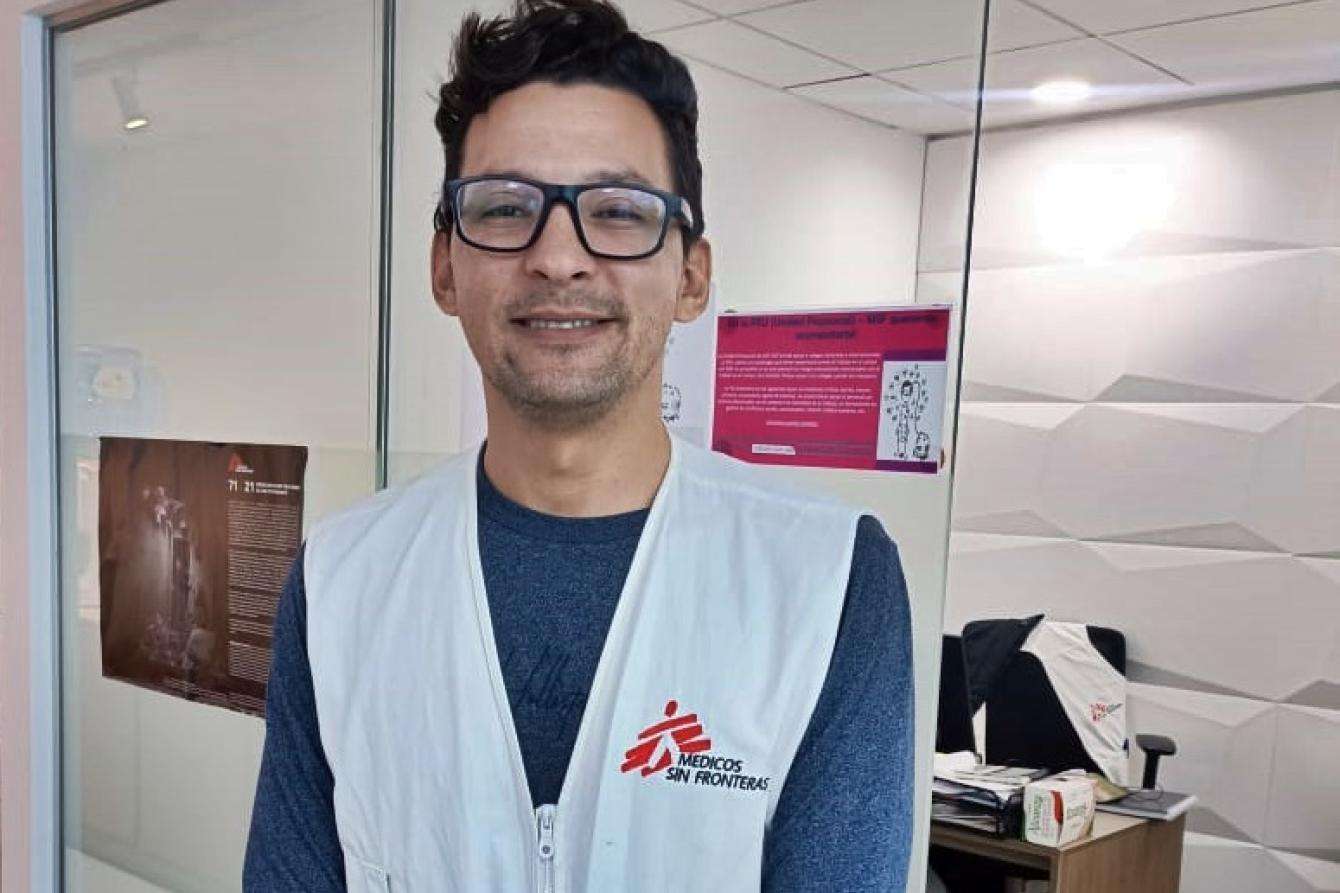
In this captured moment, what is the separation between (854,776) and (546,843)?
35 cm

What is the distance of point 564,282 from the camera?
1222 mm

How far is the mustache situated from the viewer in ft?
4.01

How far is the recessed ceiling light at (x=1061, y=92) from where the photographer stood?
3.84 meters

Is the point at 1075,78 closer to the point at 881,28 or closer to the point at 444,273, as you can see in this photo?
the point at 881,28

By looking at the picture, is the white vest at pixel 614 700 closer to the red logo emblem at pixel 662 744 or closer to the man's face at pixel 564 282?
the red logo emblem at pixel 662 744

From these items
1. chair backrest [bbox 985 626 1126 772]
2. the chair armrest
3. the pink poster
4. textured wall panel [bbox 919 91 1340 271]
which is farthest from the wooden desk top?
textured wall panel [bbox 919 91 1340 271]

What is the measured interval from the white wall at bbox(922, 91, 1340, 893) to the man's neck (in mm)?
3138

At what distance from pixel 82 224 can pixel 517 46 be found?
5.45 ft

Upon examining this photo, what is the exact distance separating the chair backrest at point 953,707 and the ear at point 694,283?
73.8 inches

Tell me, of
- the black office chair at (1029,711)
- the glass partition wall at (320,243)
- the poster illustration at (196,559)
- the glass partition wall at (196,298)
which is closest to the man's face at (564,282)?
the glass partition wall at (320,243)

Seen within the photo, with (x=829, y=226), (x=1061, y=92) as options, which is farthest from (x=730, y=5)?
(x=1061, y=92)

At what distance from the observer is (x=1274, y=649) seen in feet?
12.4

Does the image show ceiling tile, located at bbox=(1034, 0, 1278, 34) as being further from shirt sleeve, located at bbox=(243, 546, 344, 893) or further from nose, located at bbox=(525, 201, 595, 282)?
shirt sleeve, located at bbox=(243, 546, 344, 893)

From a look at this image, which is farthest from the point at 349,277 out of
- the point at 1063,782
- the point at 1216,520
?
the point at 1216,520
